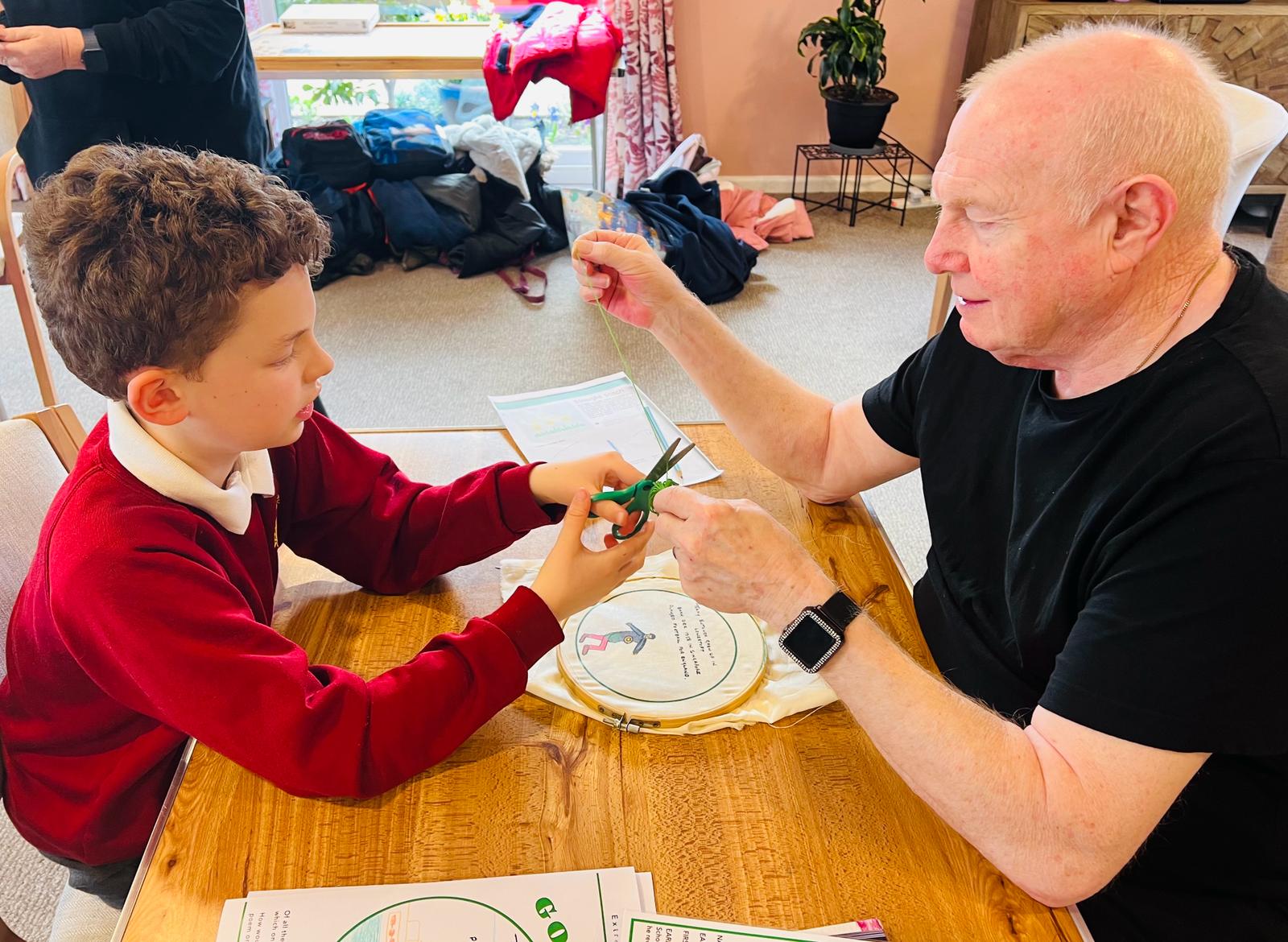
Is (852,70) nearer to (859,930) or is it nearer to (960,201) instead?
(960,201)

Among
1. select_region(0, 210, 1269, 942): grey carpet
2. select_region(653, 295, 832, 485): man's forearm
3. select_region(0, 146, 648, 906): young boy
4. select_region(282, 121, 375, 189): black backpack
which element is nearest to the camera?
select_region(0, 146, 648, 906): young boy

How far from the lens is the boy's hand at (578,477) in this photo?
3.90ft

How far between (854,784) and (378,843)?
1.40 feet

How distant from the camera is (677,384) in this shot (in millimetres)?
3105

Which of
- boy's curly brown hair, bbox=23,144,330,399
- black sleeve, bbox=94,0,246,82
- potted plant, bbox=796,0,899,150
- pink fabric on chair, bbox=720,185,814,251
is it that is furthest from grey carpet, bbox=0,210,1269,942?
boy's curly brown hair, bbox=23,144,330,399

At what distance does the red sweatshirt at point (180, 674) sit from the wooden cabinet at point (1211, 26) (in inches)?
143

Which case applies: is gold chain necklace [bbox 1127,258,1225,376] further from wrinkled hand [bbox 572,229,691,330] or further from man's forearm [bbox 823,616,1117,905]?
wrinkled hand [bbox 572,229,691,330]

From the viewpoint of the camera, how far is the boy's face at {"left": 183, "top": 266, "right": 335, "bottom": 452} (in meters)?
0.98

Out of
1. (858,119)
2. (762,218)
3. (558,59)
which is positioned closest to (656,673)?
(558,59)

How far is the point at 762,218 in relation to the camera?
413 centimetres

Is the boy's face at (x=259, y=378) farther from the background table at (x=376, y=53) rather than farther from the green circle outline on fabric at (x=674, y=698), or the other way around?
the background table at (x=376, y=53)

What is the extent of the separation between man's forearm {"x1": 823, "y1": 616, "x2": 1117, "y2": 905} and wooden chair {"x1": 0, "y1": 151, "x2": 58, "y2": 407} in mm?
2076

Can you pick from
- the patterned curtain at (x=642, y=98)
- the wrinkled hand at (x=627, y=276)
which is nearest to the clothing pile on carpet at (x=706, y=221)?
the patterned curtain at (x=642, y=98)

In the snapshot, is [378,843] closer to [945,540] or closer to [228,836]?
[228,836]
